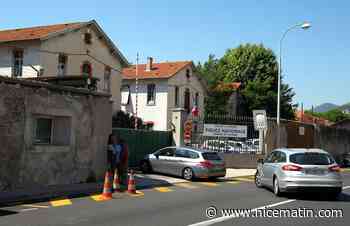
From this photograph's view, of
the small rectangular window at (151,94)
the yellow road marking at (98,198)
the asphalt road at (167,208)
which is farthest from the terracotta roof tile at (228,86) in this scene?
the yellow road marking at (98,198)

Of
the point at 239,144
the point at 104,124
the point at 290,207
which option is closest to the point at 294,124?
the point at 239,144

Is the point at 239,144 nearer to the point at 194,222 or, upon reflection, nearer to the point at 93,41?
the point at 93,41

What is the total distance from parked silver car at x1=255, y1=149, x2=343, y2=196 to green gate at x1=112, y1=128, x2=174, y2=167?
31.9ft

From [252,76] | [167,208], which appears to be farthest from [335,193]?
[252,76]

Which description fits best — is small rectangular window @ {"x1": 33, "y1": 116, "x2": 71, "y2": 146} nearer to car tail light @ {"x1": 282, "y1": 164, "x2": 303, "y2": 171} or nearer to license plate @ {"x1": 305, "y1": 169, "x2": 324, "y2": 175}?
car tail light @ {"x1": 282, "y1": 164, "x2": 303, "y2": 171}

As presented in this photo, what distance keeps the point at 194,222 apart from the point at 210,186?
8369 millimetres

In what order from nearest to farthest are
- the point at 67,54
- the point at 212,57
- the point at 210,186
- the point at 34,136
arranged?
the point at 34,136 < the point at 210,186 < the point at 67,54 < the point at 212,57

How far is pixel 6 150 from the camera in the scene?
14.2 meters

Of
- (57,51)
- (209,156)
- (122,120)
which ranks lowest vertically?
(209,156)

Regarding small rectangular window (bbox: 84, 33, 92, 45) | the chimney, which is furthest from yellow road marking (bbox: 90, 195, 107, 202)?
the chimney

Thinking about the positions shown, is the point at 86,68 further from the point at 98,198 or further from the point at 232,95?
the point at 232,95

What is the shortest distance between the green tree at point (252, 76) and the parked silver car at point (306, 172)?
146 feet

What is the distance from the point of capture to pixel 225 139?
27.7 meters

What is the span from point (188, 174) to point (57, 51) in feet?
53.6
